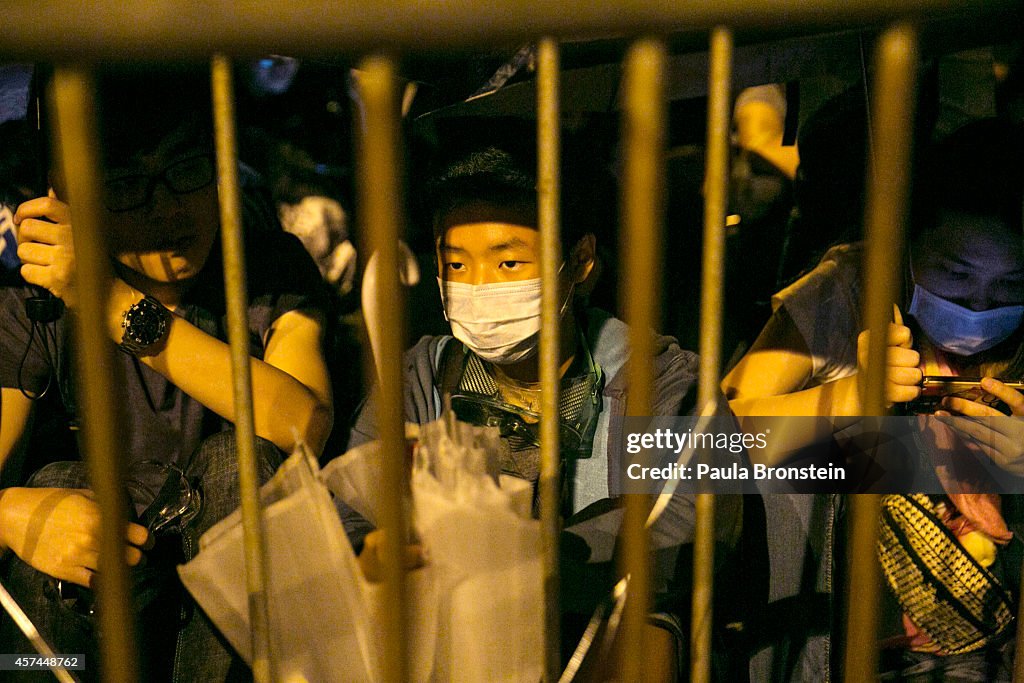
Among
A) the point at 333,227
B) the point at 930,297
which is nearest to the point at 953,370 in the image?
the point at 930,297

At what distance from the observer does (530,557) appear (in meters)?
0.83

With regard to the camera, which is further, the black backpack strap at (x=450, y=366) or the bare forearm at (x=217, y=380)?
the black backpack strap at (x=450, y=366)

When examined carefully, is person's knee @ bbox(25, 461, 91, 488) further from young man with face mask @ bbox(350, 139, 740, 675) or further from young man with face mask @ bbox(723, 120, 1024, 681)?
young man with face mask @ bbox(723, 120, 1024, 681)

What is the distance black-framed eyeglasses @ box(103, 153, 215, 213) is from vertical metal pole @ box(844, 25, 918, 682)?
113cm

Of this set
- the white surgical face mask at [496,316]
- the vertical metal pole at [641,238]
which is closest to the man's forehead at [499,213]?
the white surgical face mask at [496,316]

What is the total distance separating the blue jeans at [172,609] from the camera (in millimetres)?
1112

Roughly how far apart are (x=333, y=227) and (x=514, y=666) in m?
1.27

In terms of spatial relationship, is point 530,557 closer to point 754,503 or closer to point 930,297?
point 754,503

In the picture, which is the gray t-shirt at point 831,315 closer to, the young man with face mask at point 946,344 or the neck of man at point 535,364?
the young man with face mask at point 946,344

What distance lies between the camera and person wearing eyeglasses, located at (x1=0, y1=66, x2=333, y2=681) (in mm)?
1151

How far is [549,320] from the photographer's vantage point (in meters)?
0.76

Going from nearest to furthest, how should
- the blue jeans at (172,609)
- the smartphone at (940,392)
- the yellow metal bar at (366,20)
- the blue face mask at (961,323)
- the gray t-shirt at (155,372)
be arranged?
1. the yellow metal bar at (366,20)
2. the blue jeans at (172,609)
3. the smartphone at (940,392)
4. the blue face mask at (961,323)
5. the gray t-shirt at (155,372)

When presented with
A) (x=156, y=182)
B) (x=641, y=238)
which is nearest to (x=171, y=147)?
(x=156, y=182)

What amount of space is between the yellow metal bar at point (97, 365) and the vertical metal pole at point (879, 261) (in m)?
0.70
